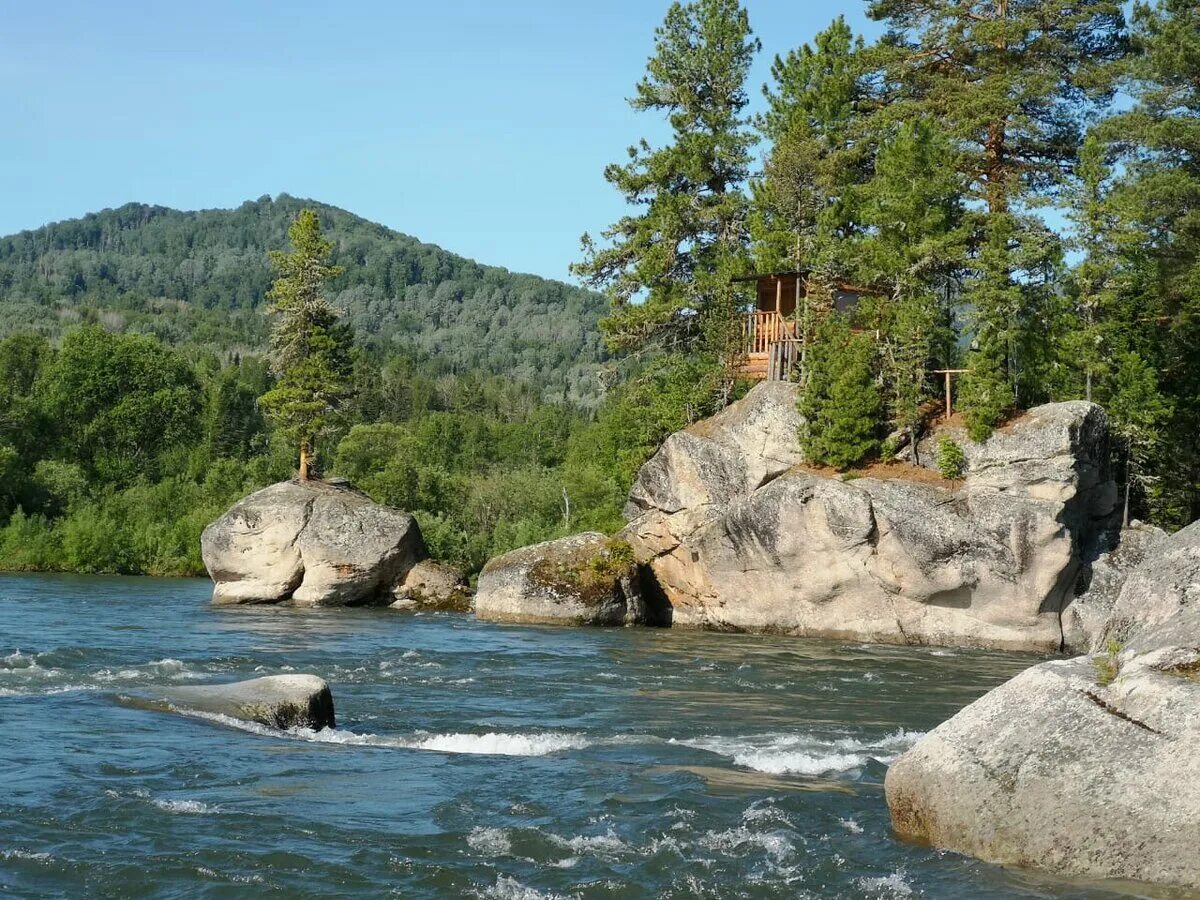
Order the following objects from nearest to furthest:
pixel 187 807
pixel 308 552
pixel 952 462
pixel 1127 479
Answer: pixel 187 807 < pixel 952 462 < pixel 1127 479 < pixel 308 552

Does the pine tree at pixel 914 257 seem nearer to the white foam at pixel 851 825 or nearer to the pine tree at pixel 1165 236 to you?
the pine tree at pixel 1165 236

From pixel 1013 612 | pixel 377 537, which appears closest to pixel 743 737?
pixel 1013 612

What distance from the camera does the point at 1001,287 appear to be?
3781 centimetres

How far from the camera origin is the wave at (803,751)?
16.7 meters

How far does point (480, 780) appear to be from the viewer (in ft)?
50.9

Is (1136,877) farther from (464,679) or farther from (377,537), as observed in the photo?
(377,537)

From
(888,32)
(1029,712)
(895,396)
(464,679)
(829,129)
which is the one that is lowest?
(464,679)

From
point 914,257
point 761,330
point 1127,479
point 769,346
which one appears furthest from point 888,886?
point 761,330

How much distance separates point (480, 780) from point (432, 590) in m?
31.4

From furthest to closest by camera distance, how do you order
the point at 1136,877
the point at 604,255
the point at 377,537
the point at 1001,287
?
the point at 604,255 → the point at 377,537 → the point at 1001,287 → the point at 1136,877

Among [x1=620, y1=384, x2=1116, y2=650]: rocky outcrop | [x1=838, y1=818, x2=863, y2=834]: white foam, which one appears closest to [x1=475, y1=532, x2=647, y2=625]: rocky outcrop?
[x1=620, y1=384, x2=1116, y2=650]: rocky outcrop

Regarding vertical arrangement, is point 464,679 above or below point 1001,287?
below

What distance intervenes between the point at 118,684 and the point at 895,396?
25.1m

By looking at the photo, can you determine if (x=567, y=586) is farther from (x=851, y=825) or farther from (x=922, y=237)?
(x=851, y=825)
